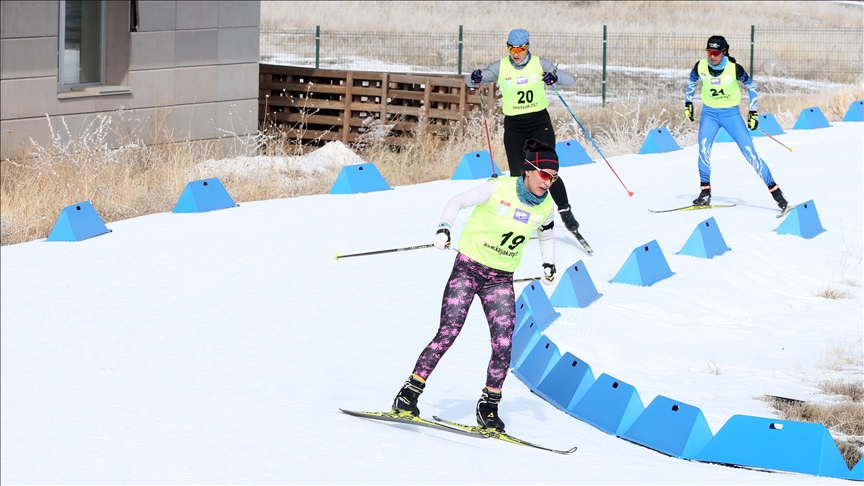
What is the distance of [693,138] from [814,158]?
10.5 feet

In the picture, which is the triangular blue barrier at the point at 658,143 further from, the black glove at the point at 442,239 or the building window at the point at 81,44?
the black glove at the point at 442,239

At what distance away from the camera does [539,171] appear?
6.07 metres

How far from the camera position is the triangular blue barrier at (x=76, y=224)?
10414 mm

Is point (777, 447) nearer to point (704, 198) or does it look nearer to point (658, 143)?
point (704, 198)

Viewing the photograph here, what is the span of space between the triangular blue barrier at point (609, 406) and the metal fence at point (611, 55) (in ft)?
67.1

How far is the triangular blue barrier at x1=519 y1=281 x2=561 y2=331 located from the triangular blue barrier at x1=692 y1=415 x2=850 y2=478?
2.62 m

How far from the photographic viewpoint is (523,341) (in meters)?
8.11

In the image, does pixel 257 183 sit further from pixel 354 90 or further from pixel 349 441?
pixel 349 441

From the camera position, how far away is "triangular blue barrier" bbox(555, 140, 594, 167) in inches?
619

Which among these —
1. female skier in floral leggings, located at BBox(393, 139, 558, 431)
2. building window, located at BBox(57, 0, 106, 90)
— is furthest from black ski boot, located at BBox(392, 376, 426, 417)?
building window, located at BBox(57, 0, 106, 90)

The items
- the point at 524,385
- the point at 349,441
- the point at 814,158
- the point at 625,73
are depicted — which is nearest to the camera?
the point at 349,441

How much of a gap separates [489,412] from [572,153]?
9912 mm

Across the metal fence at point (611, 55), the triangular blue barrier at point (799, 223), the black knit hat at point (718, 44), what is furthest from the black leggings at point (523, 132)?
the metal fence at point (611, 55)

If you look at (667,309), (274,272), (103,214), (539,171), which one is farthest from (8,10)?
(539,171)
